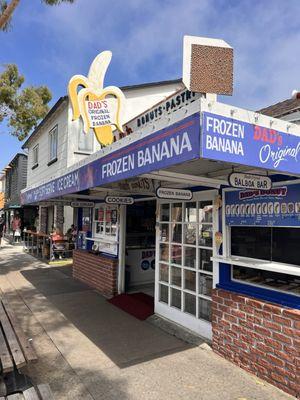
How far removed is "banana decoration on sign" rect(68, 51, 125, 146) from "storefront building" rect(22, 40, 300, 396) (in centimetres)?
44

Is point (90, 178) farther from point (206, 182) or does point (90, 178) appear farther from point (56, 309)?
point (56, 309)

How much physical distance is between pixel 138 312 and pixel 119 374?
234cm

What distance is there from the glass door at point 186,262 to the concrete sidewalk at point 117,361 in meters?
0.46

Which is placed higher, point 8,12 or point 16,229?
point 8,12

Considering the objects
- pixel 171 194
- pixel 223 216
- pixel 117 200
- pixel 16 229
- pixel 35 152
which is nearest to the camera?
pixel 171 194

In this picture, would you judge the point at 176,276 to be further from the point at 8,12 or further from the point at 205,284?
the point at 8,12

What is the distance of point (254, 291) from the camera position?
13.6ft

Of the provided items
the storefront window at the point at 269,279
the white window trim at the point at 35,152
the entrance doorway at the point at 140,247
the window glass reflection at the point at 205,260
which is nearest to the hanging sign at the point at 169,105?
the window glass reflection at the point at 205,260

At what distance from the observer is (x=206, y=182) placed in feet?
13.7

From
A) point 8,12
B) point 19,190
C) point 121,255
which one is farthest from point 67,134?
point 19,190

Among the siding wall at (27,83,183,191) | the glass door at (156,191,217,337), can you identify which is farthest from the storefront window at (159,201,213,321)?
the siding wall at (27,83,183,191)

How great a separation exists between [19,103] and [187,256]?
384 inches

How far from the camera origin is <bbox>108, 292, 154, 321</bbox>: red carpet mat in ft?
20.5

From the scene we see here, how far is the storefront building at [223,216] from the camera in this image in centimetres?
274
